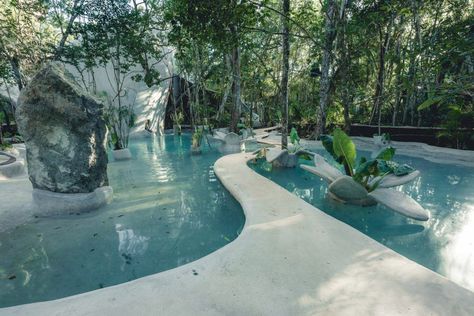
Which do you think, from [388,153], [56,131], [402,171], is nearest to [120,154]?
[56,131]

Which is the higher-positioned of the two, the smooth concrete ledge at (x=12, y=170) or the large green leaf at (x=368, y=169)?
the large green leaf at (x=368, y=169)

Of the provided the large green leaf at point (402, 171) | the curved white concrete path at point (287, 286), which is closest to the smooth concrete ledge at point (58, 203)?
the curved white concrete path at point (287, 286)

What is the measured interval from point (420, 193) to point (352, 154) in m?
1.76

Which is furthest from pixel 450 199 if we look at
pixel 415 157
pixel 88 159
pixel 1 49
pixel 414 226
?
pixel 1 49

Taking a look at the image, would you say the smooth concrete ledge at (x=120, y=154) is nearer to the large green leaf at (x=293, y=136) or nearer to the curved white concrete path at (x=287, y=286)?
the large green leaf at (x=293, y=136)

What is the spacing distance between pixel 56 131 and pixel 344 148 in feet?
15.1

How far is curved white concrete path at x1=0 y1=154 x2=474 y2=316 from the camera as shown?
155 cm

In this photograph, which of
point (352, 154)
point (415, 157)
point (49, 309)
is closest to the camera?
point (49, 309)

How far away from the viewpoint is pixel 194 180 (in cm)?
594

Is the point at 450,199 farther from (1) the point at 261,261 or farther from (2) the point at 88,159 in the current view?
(2) the point at 88,159

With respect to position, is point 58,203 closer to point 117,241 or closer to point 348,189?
point 117,241

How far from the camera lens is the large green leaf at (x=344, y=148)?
3.85 meters

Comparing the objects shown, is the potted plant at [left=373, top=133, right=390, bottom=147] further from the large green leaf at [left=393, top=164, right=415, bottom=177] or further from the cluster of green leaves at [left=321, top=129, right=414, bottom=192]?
the large green leaf at [left=393, top=164, right=415, bottom=177]

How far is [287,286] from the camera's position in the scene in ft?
5.76
